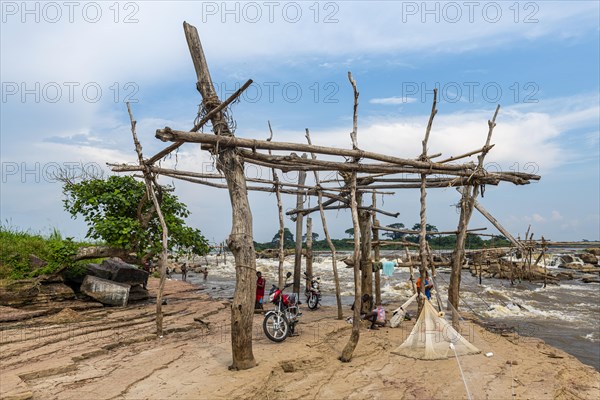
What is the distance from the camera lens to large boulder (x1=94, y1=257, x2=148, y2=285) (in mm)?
14539

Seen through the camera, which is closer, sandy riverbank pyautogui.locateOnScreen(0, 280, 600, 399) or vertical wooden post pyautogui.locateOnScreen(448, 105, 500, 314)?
sandy riverbank pyautogui.locateOnScreen(0, 280, 600, 399)

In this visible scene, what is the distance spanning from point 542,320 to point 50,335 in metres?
14.8

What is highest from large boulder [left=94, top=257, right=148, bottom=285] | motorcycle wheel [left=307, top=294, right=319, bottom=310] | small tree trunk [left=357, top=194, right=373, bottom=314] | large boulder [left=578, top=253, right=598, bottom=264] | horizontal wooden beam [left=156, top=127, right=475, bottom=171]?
horizontal wooden beam [left=156, top=127, right=475, bottom=171]

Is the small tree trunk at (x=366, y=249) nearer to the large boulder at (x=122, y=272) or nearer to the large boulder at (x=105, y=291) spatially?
the large boulder at (x=105, y=291)

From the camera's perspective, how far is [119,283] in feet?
46.3

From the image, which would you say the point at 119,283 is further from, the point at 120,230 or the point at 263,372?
the point at 263,372

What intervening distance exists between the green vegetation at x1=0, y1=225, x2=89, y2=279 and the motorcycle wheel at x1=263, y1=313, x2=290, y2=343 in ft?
25.7

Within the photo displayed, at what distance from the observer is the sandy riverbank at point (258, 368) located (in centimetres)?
609

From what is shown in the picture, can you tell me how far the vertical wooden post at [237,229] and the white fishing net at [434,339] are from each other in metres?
2.89

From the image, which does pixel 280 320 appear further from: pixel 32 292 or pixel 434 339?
pixel 32 292

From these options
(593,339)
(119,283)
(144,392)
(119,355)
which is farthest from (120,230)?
(593,339)

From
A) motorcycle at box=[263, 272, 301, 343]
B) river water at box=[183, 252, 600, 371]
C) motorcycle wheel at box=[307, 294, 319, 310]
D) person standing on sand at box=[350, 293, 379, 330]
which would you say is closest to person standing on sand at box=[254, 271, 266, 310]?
motorcycle wheel at box=[307, 294, 319, 310]

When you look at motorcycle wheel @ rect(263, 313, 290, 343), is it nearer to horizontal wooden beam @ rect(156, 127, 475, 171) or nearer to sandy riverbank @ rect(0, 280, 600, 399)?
sandy riverbank @ rect(0, 280, 600, 399)

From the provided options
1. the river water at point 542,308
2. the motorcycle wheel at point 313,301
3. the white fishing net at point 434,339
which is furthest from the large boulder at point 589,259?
the white fishing net at point 434,339
